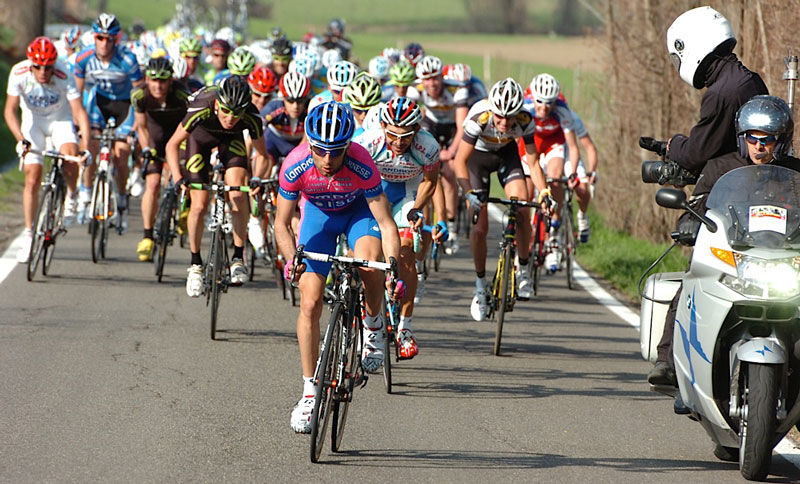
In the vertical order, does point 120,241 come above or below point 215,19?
below

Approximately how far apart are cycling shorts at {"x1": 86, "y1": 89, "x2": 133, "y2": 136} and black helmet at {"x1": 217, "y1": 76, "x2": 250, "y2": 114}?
455cm

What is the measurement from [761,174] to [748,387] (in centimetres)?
111

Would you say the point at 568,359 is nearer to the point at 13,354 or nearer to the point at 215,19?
the point at 13,354

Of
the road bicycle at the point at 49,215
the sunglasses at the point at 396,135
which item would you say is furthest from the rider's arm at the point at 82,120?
the sunglasses at the point at 396,135

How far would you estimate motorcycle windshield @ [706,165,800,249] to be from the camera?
20.0 ft

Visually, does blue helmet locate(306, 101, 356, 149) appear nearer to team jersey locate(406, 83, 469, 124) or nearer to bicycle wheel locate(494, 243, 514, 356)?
bicycle wheel locate(494, 243, 514, 356)

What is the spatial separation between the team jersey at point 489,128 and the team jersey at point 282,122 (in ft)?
6.83

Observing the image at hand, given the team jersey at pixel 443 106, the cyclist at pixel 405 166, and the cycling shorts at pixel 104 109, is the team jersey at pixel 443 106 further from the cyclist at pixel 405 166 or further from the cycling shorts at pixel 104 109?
the cyclist at pixel 405 166

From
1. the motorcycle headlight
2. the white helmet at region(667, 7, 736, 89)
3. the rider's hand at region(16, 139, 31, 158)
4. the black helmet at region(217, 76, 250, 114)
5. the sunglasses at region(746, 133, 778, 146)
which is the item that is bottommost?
the motorcycle headlight

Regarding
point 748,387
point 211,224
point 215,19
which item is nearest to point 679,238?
point 748,387

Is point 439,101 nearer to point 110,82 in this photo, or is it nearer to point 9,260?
point 110,82

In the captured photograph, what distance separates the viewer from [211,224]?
1015 centimetres

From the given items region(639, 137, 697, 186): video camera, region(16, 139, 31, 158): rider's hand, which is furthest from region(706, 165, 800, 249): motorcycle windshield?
region(16, 139, 31, 158): rider's hand

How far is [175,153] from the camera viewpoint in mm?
10602
